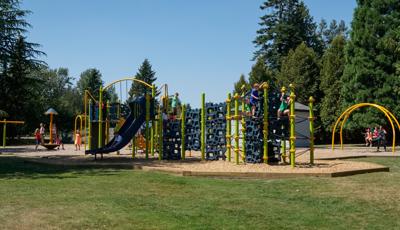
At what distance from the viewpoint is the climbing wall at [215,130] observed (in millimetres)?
17641

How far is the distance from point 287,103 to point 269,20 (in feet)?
182

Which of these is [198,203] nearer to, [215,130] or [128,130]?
[215,130]

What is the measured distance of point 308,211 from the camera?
768cm

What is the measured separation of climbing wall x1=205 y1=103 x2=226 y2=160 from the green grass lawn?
5.45 m

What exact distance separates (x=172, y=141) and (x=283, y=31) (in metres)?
50.0

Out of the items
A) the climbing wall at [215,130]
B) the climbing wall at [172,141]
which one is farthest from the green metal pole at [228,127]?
the climbing wall at [172,141]

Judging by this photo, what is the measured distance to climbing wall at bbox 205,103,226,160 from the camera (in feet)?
57.9

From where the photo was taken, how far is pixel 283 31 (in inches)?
2584

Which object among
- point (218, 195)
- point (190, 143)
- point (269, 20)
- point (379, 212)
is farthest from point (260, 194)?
point (269, 20)

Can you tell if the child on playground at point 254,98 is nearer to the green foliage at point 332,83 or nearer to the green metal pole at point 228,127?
the green metal pole at point 228,127

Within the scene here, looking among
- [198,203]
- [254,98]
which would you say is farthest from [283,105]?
[198,203]

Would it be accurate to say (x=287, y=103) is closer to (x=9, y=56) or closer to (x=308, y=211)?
(x=308, y=211)

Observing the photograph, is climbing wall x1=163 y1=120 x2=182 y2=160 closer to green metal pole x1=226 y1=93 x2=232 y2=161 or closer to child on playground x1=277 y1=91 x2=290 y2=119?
green metal pole x1=226 y1=93 x2=232 y2=161

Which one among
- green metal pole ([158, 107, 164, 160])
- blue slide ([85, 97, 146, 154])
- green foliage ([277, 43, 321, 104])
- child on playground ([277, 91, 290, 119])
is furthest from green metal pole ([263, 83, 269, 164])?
green foliage ([277, 43, 321, 104])
